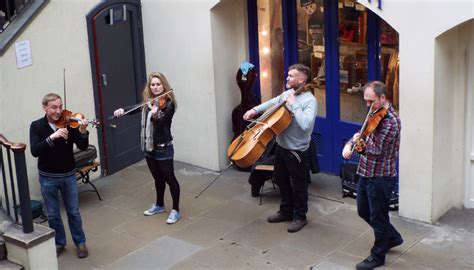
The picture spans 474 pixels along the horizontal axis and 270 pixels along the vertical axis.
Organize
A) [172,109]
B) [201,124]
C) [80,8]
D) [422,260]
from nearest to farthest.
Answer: [422,260] → [172,109] → [80,8] → [201,124]

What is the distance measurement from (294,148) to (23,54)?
3.31m

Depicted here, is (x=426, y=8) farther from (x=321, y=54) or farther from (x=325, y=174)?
(x=325, y=174)

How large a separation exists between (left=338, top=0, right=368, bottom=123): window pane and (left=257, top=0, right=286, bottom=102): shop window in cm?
92

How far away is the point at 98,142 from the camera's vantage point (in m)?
9.60

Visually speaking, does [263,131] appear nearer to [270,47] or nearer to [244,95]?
[244,95]

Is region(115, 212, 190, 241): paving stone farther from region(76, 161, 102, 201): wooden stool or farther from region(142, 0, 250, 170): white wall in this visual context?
region(142, 0, 250, 170): white wall

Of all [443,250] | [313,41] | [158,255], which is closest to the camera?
[443,250]

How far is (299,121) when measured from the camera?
724 centimetres

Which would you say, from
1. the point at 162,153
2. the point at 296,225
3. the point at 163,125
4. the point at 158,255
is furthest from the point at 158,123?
the point at 296,225

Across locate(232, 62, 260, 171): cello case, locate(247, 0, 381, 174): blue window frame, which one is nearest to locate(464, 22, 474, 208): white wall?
locate(247, 0, 381, 174): blue window frame

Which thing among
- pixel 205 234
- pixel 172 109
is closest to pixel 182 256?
pixel 205 234

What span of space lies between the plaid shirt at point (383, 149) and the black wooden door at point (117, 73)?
13.6 feet

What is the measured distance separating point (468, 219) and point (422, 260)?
1.11 m

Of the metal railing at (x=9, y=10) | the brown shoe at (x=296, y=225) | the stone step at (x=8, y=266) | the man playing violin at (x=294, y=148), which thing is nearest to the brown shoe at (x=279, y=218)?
the man playing violin at (x=294, y=148)
